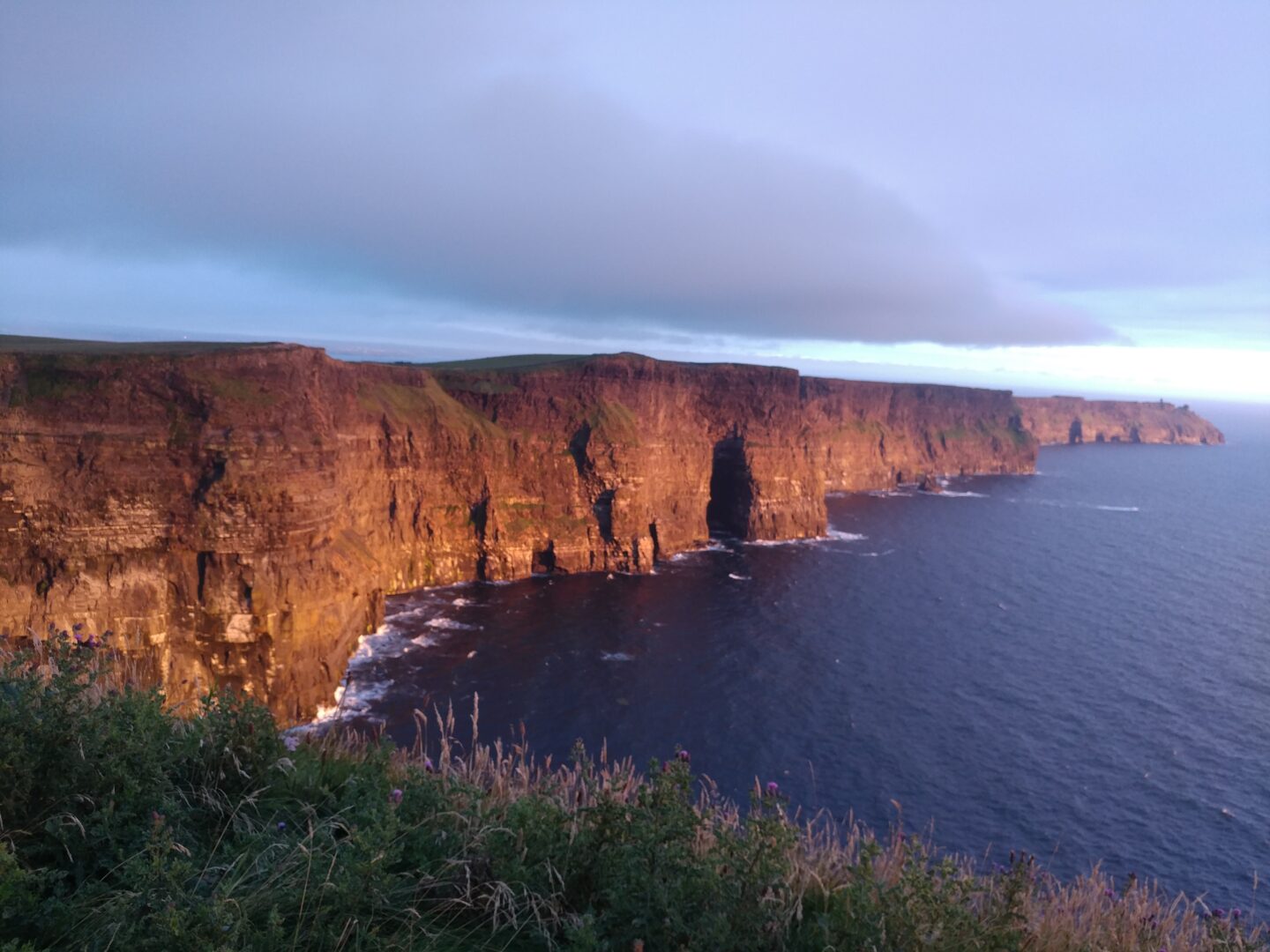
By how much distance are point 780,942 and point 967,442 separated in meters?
169

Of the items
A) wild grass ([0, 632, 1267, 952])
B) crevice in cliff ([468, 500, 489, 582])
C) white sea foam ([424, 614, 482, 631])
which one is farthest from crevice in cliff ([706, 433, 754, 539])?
wild grass ([0, 632, 1267, 952])

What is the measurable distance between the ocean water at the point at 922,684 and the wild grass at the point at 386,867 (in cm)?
2279

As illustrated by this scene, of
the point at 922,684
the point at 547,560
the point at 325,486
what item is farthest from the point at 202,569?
the point at 922,684

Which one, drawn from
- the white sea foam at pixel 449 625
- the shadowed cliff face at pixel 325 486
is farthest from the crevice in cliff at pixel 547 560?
the white sea foam at pixel 449 625

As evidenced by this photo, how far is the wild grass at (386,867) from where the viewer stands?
15.5 feet

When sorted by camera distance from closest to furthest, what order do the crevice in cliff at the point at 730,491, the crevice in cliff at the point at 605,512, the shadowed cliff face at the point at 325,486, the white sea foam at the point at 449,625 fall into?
1. the shadowed cliff face at the point at 325,486
2. the white sea foam at the point at 449,625
3. the crevice in cliff at the point at 605,512
4. the crevice in cliff at the point at 730,491

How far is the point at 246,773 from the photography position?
6.74 meters

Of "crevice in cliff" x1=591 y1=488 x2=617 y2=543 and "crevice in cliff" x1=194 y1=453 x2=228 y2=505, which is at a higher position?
"crevice in cliff" x1=194 y1=453 x2=228 y2=505

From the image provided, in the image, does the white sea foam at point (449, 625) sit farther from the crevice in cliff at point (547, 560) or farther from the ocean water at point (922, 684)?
the crevice in cliff at point (547, 560)

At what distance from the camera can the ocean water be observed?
114ft

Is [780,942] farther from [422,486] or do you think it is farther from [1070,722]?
[422,486]

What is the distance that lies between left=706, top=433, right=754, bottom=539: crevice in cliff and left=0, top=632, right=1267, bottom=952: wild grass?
8278 centimetres

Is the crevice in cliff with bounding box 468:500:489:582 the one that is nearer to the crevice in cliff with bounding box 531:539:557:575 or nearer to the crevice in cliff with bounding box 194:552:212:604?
the crevice in cliff with bounding box 531:539:557:575

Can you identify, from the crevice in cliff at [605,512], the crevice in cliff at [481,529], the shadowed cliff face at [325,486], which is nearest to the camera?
the shadowed cliff face at [325,486]
